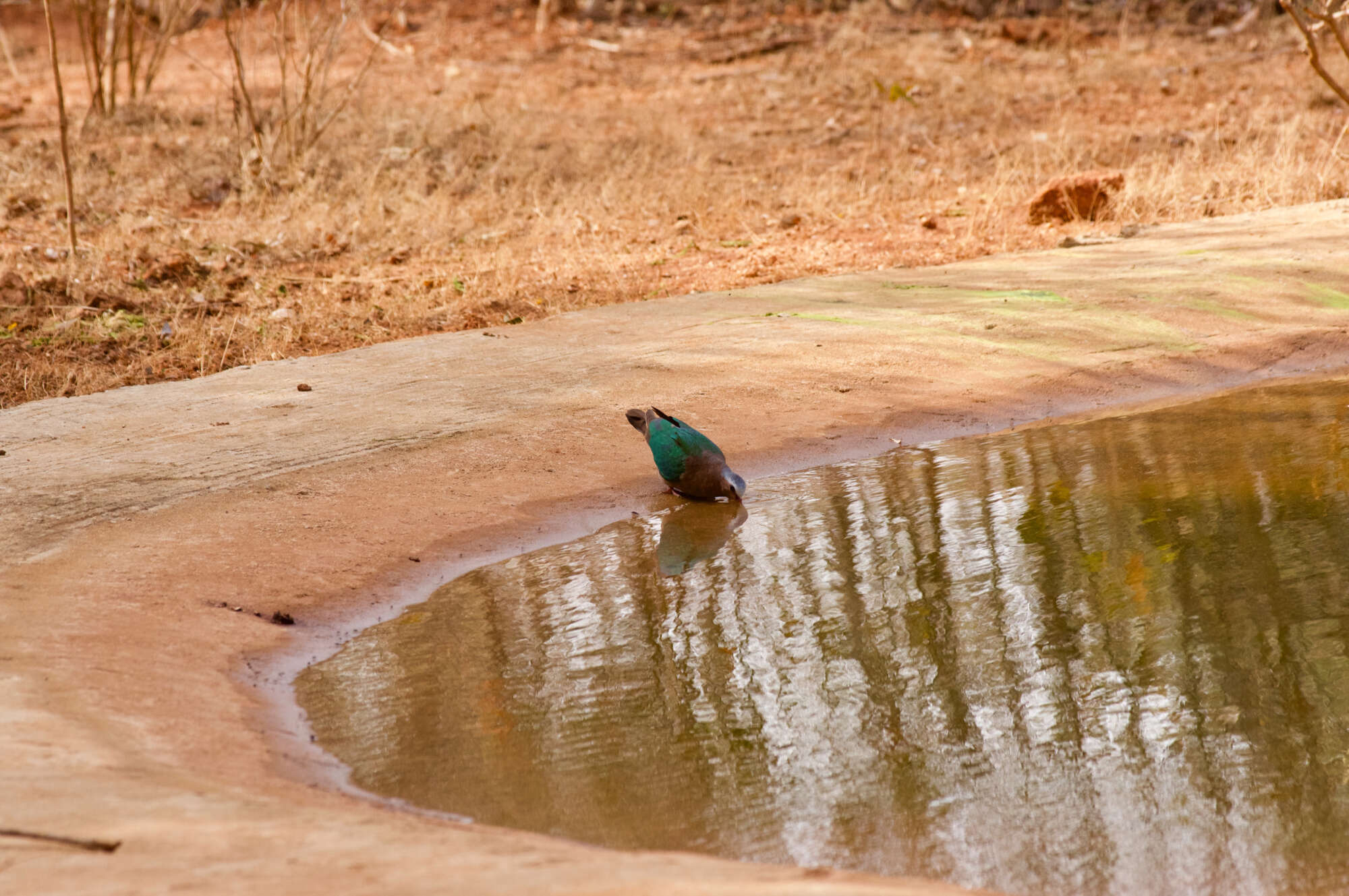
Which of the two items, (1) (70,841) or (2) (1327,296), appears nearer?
(1) (70,841)

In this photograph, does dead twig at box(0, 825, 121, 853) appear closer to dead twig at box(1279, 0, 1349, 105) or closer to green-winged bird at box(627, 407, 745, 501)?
green-winged bird at box(627, 407, 745, 501)

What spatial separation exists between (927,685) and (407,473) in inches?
110

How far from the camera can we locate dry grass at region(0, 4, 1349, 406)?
9.48 metres

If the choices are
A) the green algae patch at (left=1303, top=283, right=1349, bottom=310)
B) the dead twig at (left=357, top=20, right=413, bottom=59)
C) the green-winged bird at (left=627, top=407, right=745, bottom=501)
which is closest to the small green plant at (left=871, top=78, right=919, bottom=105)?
the dead twig at (left=357, top=20, right=413, bottom=59)

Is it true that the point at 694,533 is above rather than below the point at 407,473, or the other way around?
below

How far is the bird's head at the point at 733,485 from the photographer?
5.69m

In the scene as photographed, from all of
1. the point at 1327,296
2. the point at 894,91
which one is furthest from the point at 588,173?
the point at 1327,296

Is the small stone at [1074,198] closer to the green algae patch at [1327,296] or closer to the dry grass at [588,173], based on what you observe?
the dry grass at [588,173]

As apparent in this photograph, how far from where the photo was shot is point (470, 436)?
6207 millimetres

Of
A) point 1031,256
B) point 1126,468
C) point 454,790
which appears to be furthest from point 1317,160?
point 454,790

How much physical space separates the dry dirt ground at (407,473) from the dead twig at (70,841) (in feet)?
0.06

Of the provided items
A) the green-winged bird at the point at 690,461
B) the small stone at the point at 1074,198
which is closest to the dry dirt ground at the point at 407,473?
the green-winged bird at the point at 690,461

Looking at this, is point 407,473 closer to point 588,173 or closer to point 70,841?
point 70,841

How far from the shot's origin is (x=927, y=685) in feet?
12.5
